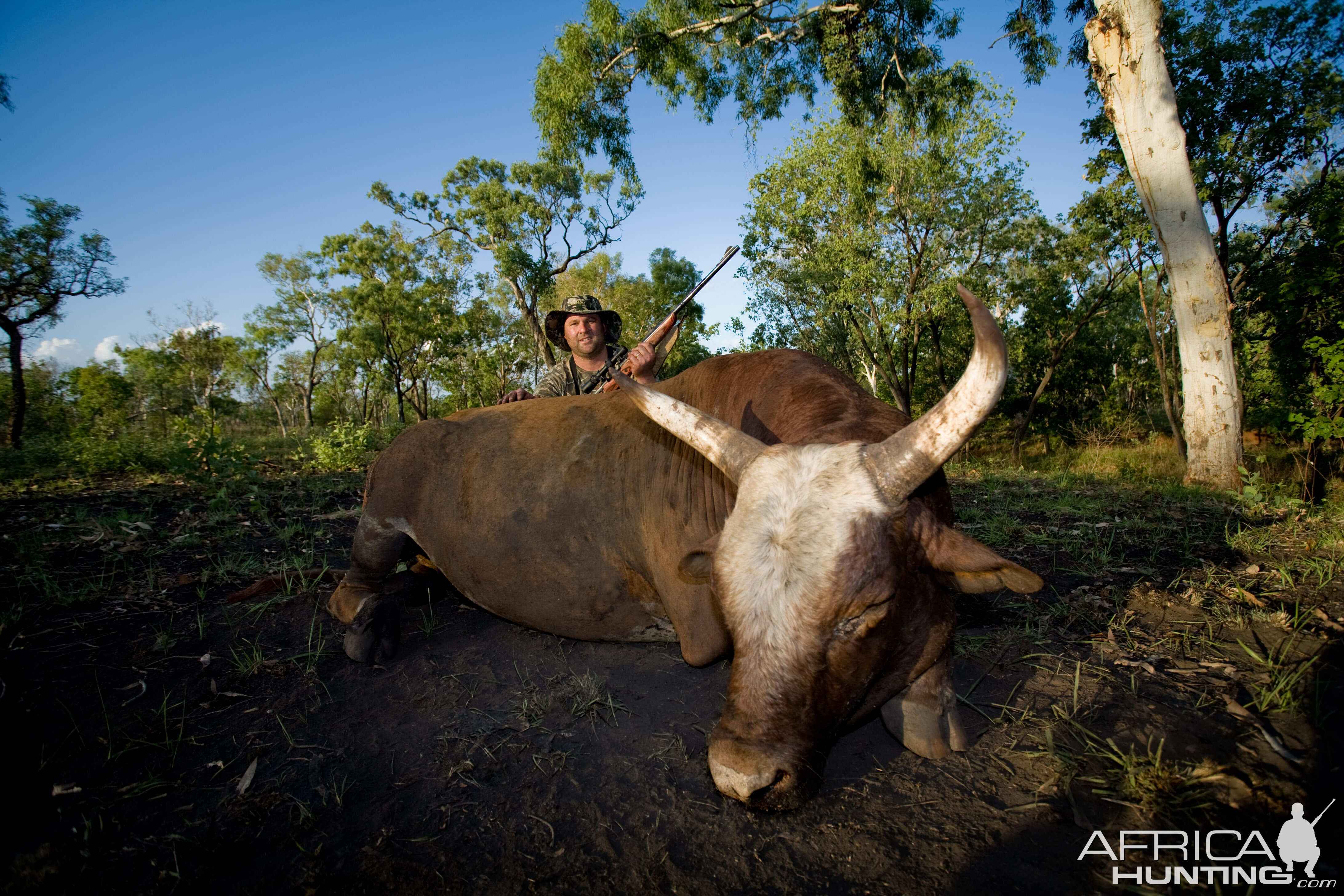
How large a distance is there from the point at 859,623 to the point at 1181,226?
8030 mm

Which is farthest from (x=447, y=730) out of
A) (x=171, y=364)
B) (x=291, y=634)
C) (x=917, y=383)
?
(x=171, y=364)

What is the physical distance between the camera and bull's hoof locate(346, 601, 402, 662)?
3.26m

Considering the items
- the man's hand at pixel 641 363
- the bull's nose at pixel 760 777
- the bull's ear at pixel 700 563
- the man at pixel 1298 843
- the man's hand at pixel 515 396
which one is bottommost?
the man at pixel 1298 843

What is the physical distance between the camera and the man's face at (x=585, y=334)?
21.6 ft

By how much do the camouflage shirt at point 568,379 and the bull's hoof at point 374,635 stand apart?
3600 mm

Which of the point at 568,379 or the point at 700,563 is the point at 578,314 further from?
the point at 700,563

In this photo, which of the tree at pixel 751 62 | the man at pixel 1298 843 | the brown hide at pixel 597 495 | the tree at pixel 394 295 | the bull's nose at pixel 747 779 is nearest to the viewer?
the man at pixel 1298 843

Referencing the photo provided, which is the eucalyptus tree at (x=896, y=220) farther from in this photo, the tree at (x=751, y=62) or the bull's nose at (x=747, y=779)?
the bull's nose at (x=747, y=779)

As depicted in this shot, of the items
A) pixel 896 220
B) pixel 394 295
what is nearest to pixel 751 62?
pixel 896 220

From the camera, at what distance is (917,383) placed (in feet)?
78.2

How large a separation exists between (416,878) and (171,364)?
47.2 metres

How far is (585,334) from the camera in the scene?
6645 millimetres

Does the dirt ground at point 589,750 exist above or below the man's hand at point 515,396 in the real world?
below

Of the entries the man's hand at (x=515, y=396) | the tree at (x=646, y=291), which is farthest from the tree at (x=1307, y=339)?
the tree at (x=646, y=291)
